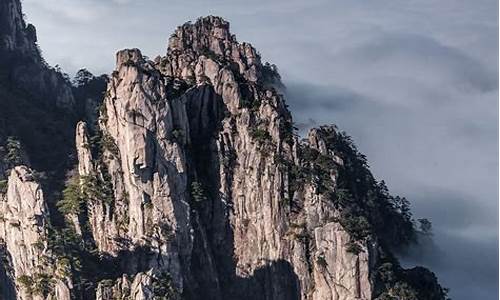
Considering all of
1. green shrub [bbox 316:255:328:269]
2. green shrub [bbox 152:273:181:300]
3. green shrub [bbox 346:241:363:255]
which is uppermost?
green shrub [bbox 346:241:363:255]

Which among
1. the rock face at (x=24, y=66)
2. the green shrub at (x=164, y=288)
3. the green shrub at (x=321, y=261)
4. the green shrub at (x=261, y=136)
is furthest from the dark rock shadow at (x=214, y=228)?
the rock face at (x=24, y=66)

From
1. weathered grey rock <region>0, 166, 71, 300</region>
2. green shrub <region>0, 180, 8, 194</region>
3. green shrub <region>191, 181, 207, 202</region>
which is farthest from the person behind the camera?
green shrub <region>191, 181, 207, 202</region>

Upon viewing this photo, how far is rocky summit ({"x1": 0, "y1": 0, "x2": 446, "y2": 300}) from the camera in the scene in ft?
308

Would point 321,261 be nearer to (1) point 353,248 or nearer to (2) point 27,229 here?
(1) point 353,248

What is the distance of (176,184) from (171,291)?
13.8 meters

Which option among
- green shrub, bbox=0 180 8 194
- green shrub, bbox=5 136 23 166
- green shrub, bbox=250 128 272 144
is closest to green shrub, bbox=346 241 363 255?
green shrub, bbox=250 128 272 144

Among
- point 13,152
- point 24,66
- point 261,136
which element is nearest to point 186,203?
point 261,136

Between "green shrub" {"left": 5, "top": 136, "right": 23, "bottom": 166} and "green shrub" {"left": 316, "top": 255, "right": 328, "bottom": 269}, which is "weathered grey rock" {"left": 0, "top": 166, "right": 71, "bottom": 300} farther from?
"green shrub" {"left": 316, "top": 255, "right": 328, "bottom": 269}

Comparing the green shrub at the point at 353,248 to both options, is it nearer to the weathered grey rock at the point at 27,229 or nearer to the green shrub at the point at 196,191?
the green shrub at the point at 196,191

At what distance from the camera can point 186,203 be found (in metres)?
101

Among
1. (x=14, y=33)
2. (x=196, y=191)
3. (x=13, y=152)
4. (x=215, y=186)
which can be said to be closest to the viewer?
(x=196, y=191)

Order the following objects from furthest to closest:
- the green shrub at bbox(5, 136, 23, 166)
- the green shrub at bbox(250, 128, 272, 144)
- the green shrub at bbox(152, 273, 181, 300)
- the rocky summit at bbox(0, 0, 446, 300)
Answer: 1. the green shrub at bbox(5, 136, 23, 166)
2. the green shrub at bbox(250, 128, 272, 144)
3. the rocky summit at bbox(0, 0, 446, 300)
4. the green shrub at bbox(152, 273, 181, 300)

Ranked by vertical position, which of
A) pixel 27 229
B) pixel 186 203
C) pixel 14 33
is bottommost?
pixel 27 229

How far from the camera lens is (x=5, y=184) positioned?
10006 centimetres
